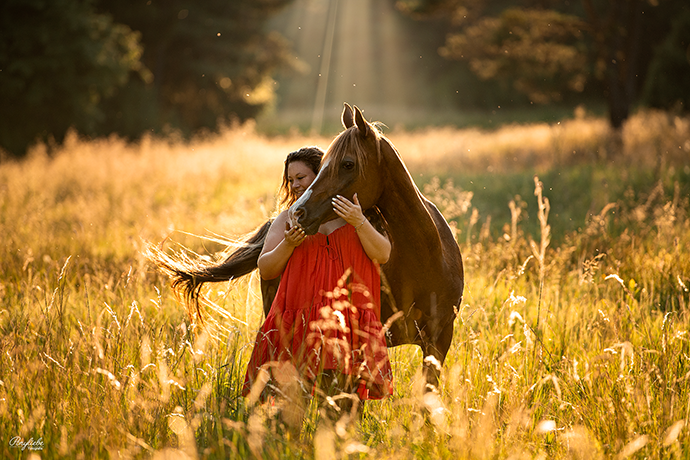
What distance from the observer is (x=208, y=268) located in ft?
10.8

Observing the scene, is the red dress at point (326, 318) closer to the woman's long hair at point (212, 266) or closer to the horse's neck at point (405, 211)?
the horse's neck at point (405, 211)

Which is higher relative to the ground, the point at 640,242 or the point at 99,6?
the point at 99,6

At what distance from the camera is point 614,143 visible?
11672 mm

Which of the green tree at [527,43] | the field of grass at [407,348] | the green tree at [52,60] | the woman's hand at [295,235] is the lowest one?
the field of grass at [407,348]

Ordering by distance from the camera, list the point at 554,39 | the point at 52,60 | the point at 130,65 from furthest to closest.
→ the point at 130,65 < the point at 554,39 < the point at 52,60

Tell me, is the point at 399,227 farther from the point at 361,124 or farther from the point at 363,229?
the point at 361,124

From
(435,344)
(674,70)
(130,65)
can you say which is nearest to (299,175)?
(435,344)

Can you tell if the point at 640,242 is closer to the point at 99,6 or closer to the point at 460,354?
the point at 460,354

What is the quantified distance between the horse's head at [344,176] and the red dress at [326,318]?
11.5 inches

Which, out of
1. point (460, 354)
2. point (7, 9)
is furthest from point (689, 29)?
point (7, 9)

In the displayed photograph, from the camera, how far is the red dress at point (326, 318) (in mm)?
2389

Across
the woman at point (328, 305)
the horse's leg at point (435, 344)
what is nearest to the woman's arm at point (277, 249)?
the woman at point (328, 305)

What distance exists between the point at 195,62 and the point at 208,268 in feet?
68.9

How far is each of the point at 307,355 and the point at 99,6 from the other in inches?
848
